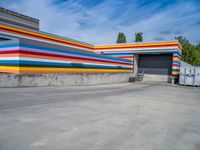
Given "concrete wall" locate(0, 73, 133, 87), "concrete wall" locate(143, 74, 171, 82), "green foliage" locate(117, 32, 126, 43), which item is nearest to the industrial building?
"concrete wall" locate(143, 74, 171, 82)

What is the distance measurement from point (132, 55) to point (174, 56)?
637 centimetres

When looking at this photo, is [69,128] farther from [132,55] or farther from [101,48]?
[101,48]

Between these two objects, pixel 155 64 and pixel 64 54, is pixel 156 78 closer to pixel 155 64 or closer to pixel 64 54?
pixel 155 64

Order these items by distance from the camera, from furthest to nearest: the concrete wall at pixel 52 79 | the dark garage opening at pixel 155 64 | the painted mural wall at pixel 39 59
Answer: the dark garage opening at pixel 155 64 < the painted mural wall at pixel 39 59 < the concrete wall at pixel 52 79

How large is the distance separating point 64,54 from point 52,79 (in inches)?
108

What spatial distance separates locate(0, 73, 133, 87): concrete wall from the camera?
31.5ft

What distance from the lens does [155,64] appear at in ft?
81.1

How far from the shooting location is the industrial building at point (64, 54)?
1078 centimetres

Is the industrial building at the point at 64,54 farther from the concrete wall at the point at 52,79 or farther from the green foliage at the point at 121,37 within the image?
the green foliage at the point at 121,37

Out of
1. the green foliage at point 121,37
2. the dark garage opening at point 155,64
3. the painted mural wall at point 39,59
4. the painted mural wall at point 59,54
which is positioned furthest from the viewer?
the green foliage at point 121,37

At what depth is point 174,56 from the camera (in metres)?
21.6

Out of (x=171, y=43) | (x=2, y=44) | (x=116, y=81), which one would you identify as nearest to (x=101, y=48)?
(x=116, y=81)

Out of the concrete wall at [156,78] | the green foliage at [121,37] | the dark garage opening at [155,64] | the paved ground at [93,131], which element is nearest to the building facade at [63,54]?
the dark garage opening at [155,64]

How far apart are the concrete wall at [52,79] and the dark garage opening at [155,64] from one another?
892cm
